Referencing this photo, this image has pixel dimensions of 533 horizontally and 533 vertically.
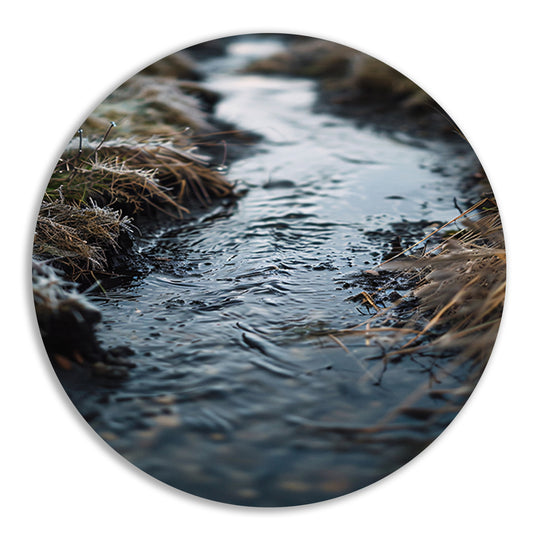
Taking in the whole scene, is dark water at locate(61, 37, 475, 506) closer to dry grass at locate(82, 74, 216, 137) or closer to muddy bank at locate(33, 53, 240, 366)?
muddy bank at locate(33, 53, 240, 366)

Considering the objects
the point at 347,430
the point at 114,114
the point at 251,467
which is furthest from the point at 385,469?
the point at 114,114

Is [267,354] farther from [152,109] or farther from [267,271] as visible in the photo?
[152,109]

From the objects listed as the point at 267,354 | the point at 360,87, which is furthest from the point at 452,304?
the point at 360,87

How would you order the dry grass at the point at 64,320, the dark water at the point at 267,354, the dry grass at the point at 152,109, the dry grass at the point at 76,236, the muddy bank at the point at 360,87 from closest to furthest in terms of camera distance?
the dark water at the point at 267,354
the dry grass at the point at 64,320
the dry grass at the point at 76,236
the dry grass at the point at 152,109
the muddy bank at the point at 360,87

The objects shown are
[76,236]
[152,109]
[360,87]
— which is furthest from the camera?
[360,87]

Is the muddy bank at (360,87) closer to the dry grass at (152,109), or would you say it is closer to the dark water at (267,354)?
the dark water at (267,354)

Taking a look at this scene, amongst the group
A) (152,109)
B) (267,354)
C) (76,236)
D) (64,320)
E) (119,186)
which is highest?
(152,109)

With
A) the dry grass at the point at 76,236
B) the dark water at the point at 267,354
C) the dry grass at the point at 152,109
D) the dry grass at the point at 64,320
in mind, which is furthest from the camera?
the dry grass at the point at 152,109

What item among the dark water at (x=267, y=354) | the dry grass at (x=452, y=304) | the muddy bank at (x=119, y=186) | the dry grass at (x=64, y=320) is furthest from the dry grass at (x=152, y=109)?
the dry grass at (x=452, y=304)

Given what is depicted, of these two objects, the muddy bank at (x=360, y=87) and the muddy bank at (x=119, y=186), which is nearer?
the muddy bank at (x=119, y=186)
